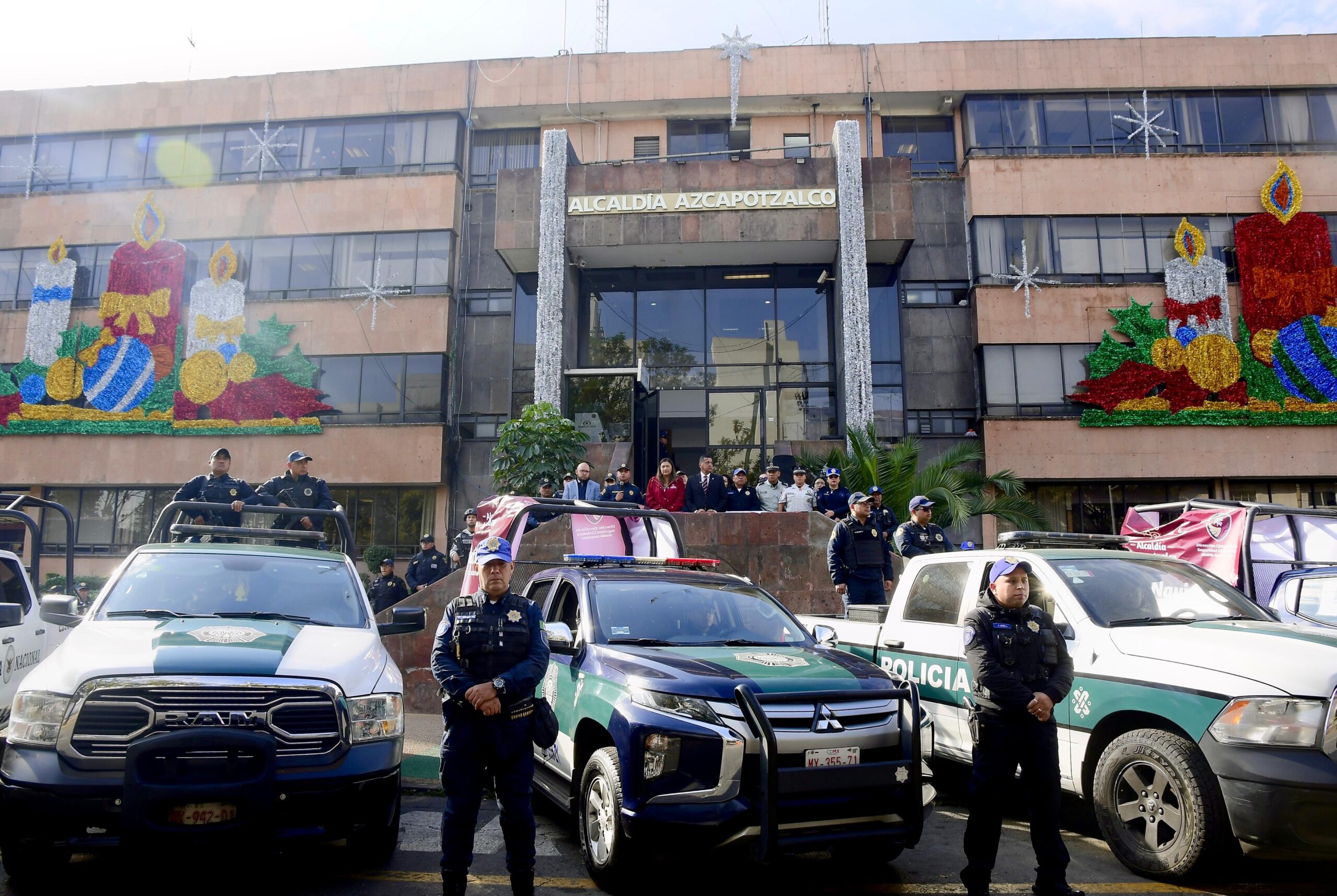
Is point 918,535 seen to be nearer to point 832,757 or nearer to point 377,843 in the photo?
point 832,757

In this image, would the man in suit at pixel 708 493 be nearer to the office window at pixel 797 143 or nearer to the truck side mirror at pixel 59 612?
the truck side mirror at pixel 59 612

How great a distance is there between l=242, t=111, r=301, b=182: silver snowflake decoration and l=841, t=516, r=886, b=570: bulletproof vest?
873 inches

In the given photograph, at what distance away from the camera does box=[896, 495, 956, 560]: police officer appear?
29.3 feet

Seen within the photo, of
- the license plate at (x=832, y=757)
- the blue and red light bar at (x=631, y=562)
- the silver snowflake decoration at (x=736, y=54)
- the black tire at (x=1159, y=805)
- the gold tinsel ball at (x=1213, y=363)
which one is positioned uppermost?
the silver snowflake decoration at (x=736, y=54)

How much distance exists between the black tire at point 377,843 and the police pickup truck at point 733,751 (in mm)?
968

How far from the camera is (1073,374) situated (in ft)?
71.3

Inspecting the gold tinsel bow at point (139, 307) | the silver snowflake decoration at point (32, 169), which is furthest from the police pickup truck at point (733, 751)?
the silver snowflake decoration at point (32, 169)

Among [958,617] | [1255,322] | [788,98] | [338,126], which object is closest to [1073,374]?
[1255,322]

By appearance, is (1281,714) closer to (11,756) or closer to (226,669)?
(226,669)

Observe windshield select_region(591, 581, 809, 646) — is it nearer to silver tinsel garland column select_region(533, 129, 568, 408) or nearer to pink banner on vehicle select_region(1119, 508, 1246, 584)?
pink banner on vehicle select_region(1119, 508, 1246, 584)

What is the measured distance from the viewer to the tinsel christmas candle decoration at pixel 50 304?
2453 cm

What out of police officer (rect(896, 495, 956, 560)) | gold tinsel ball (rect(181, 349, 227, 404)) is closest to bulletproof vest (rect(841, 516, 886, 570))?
police officer (rect(896, 495, 956, 560))

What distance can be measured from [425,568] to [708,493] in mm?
4651

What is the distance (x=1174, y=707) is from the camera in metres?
4.58
